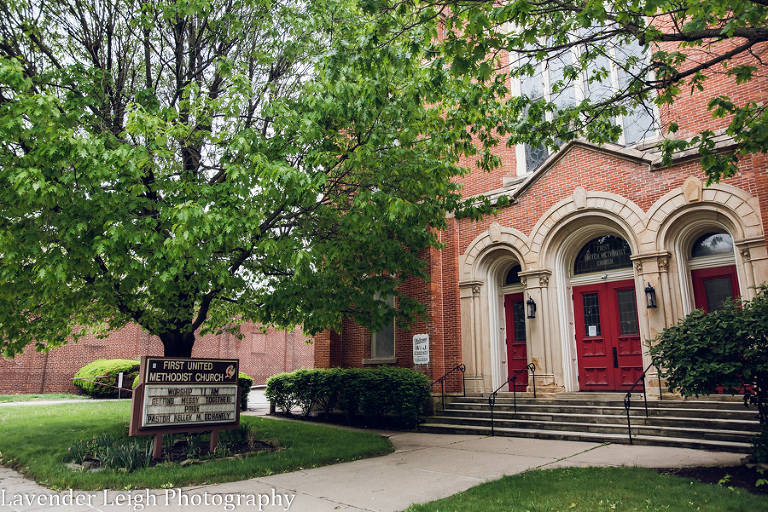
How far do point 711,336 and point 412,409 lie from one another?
727 centimetres

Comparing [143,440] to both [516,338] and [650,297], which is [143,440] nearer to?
[516,338]

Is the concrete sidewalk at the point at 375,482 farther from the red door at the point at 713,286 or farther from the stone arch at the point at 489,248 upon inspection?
the stone arch at the point at 489,248

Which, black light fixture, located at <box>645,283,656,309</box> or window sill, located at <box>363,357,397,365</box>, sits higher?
black light fixture, located at <box>645,283,656,309</box>

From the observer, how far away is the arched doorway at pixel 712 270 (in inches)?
428

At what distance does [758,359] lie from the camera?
257 inches

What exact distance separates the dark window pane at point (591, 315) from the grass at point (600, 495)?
5983mm

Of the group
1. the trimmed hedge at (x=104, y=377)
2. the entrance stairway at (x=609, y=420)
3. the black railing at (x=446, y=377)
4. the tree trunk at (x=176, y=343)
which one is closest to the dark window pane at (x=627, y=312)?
the entrance stairway at (x=609, y=420)

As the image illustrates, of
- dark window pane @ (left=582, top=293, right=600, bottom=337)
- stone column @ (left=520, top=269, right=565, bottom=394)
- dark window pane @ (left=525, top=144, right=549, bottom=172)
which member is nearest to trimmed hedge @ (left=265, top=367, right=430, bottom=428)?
stone column @ (left=520, top=269, right=565, bottom=394)

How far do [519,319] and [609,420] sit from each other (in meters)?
4.14

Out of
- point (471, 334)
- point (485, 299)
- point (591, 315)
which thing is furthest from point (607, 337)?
→ point (471, 334)

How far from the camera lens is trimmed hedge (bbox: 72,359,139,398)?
23672mm

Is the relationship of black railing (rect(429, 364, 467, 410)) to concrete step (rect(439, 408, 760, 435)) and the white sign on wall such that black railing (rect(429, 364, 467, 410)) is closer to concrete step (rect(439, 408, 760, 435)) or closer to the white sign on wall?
the white sign on wall

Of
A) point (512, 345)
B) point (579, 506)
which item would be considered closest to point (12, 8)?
point (579, 506)

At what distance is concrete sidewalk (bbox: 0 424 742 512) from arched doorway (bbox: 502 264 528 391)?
388cm
